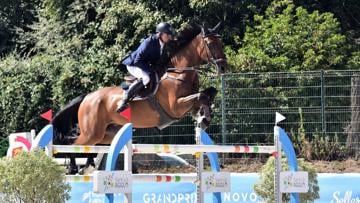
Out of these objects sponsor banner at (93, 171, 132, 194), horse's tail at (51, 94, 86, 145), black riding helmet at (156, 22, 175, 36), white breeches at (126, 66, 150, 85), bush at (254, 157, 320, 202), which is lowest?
bush at (254, 157, 320, 202)

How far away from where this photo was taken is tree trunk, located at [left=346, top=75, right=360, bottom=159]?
15.3 m

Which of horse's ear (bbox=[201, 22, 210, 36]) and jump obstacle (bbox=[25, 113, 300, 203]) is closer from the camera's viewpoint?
jump obstacle (bbox=[25, 113, 300, 203])

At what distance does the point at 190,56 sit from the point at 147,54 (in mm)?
570

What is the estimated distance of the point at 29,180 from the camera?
686 cm

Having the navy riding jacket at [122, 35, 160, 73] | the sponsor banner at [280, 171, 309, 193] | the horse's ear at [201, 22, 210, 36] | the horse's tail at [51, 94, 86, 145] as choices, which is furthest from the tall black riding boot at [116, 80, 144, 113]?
the sponsor banner at [280, 171, 309, 193]

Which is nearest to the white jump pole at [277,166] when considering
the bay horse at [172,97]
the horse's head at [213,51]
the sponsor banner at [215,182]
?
the sponsor banner at [215,182]

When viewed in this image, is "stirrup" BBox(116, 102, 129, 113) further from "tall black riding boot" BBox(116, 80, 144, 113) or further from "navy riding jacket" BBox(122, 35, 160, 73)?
"navy riding jacket" BBox(122, 35, 160, 73)

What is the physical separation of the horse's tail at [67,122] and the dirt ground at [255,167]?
11.8 ft

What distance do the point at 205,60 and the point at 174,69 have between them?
0.42m

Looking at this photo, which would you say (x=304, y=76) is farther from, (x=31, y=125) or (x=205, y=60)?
(x=31, y=125)

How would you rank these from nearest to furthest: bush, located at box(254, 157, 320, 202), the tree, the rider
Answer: bush, located at box(254, 157, 320, 202)
the rider
the tree

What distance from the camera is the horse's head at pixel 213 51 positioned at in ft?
35.0

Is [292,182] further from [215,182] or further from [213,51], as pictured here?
[213,51]

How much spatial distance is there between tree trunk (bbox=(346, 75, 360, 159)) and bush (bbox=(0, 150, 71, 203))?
9.26m
